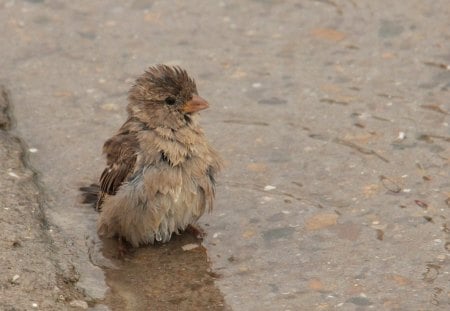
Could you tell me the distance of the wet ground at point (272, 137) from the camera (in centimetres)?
579

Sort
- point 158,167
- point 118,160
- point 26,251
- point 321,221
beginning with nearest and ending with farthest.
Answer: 1. point 26,251
2. point 158,167
3. point 118,160
4. point 321,221

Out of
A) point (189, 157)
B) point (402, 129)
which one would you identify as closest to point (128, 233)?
point (189, 157)

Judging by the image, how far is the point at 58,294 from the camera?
552 cm

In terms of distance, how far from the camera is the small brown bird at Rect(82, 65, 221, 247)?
6016mm

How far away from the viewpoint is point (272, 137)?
7.21m

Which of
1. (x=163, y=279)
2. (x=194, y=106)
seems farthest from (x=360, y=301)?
(x=194, y=106)

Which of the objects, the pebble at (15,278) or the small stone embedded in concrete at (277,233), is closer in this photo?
the pebble at (15,278)

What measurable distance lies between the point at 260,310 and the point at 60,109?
2860 millimetres

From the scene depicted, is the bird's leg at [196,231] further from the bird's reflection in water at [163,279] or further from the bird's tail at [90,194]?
the bird's tail at [90,194]

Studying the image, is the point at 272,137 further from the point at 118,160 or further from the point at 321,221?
the point at 118,160

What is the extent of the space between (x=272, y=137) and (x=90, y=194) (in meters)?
1.35

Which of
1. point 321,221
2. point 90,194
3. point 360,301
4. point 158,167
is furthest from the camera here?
point 90,194

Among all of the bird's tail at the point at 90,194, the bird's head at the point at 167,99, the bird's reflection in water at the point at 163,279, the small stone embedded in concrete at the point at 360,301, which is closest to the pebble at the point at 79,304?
the bird's reflection in water at the point at 163,279

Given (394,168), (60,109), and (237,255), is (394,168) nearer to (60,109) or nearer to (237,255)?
(237,255)
